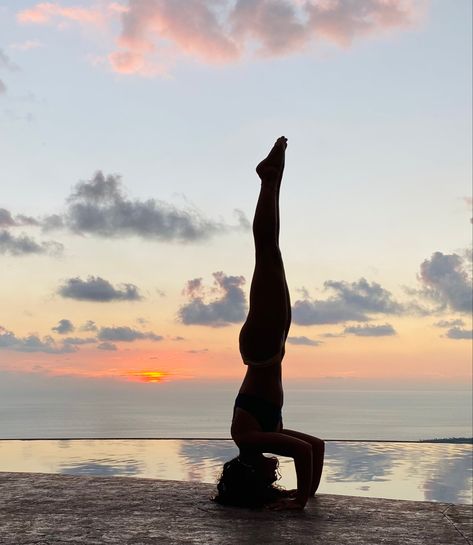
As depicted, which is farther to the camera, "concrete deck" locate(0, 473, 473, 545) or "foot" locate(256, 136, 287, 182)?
"foot" locate(256, 136, 287, 182)

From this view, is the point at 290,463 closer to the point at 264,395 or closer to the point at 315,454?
the point at 315,454

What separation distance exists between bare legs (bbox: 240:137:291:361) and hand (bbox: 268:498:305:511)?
1.04m

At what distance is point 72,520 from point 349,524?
6.01 ft

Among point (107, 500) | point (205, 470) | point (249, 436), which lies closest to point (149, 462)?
point (205, 470)

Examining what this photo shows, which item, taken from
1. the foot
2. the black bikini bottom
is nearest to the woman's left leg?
the black bikini bottom

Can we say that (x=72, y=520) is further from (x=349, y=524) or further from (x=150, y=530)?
(x=349, y=524)

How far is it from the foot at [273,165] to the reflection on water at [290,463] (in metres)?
2.59

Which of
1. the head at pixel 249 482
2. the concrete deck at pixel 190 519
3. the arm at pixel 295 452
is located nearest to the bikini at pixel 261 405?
the arm at pixel 295 452

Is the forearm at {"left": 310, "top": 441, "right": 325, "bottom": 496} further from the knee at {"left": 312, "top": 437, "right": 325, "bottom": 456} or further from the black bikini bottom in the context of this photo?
the black bikini bottom

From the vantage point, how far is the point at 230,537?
406 cm

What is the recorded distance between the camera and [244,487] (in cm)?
496

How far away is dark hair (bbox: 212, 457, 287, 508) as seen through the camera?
496 cm

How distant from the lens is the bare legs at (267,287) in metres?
5.08

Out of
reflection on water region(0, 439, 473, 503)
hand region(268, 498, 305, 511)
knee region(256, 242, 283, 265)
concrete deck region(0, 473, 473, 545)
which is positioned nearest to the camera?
concrete deck region(0, 473, 473, 545)
